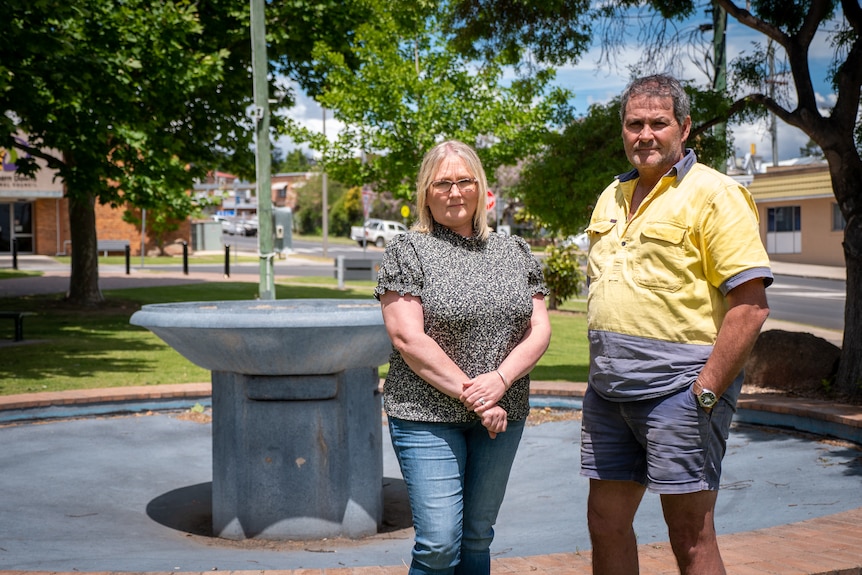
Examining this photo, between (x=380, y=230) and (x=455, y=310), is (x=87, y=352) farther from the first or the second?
(x=380, y=230)

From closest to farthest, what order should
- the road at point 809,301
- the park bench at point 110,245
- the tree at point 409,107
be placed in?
the road at point 809,301 → the tree at point 409,107 → the park bench at point 110,245

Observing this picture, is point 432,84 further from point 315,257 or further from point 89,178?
point 315,257

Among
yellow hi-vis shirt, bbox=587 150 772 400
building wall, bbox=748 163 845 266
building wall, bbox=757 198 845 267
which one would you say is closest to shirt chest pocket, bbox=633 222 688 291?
yellow hi-vis shirt, bbox=587 150 772 400

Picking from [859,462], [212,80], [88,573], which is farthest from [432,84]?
[88,573]

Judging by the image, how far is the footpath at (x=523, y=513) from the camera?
12.9 feet

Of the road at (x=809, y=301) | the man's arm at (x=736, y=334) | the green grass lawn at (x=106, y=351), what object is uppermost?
the man's arm at (x=736, y=334)

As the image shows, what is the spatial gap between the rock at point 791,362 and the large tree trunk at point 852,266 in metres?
0.46

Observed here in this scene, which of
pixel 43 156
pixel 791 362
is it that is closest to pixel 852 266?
pixel 791 362

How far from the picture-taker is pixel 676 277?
303 centimetres

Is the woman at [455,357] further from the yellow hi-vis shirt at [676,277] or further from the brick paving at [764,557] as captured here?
the brick paving at [764,557]

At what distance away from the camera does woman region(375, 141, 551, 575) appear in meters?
3.15

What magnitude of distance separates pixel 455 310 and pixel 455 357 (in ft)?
0.50

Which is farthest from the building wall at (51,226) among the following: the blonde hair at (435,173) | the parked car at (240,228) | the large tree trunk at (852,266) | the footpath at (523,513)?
the blonde hair at (435,173)

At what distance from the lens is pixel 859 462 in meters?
6.33
